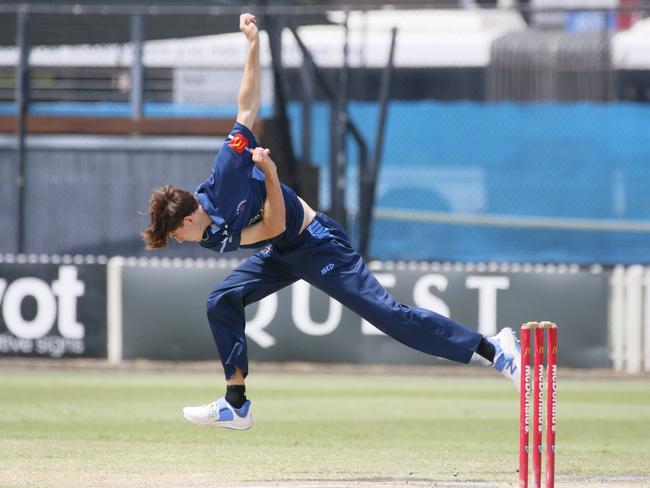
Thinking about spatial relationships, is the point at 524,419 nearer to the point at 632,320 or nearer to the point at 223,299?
the point at 223,299

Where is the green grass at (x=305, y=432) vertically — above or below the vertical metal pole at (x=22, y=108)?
below

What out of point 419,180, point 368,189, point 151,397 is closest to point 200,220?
point 151,397

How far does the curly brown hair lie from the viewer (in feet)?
23.3

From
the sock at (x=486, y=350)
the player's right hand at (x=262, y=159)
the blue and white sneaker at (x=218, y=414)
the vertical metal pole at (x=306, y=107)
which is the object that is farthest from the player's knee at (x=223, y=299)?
the vertical metal pole at (x=306, y=107)

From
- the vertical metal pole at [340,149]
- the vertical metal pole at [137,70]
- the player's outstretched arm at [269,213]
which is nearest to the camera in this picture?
the player's outstretched arm at [269,213]

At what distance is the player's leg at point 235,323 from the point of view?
771 cm

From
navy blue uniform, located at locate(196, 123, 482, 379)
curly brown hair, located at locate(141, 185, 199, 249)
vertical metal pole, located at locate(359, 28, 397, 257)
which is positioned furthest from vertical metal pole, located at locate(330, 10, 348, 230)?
curly brown hair, located at locate(141, 185, 199, 249)

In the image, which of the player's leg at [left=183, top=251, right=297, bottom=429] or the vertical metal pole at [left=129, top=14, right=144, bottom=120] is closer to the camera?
the player's leg at [left=183, top=251, right=297, bottom=429]

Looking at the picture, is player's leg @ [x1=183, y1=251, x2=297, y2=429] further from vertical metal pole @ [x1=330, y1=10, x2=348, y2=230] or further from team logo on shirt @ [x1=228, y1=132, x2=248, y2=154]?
vertical metal pole @ [x1=330, y1=10, x2=348, y2=230]

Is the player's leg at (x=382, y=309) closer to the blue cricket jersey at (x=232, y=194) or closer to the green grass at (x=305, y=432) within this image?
the blue cricket jersey at (x=232, y=194)

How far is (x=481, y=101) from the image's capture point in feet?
59.4

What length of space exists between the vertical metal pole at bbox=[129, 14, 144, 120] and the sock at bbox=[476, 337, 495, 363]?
9208 mm

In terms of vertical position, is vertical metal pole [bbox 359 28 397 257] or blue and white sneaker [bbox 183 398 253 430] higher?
vertical metal pole [bbox 359 28 397 257]

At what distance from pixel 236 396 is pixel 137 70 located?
29.0 ft
